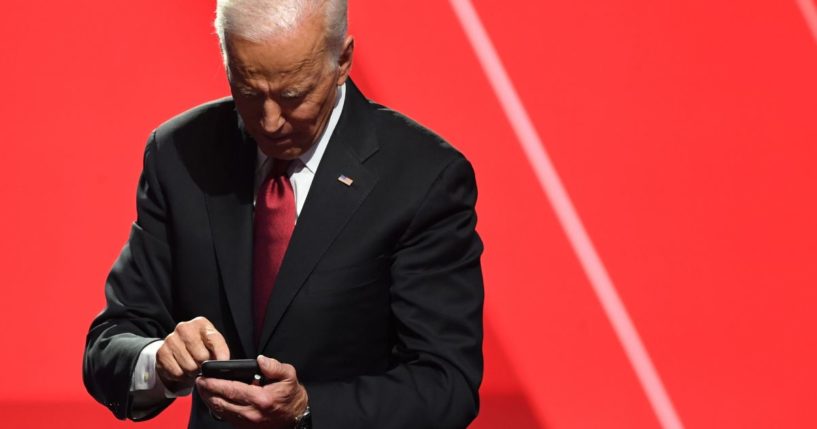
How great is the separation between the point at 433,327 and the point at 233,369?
30 centimetres

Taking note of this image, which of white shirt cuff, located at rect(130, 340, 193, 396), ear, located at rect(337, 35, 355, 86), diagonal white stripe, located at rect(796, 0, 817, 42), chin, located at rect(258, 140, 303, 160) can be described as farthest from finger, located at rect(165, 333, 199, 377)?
diagonal white stripe, located at rect(796, 0, 817, 42)

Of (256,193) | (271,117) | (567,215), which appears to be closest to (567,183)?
(567,215)

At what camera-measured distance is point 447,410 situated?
1884 millimetres

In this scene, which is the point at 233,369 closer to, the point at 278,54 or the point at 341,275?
the point at 341,275

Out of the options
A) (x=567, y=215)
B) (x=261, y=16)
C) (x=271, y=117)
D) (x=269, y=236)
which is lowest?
(x=567, y=215)

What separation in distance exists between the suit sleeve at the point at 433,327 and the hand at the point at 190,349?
5.9 inches

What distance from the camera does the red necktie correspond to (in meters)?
1.92

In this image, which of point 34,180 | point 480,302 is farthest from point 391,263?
point 34,180

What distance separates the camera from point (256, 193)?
1.97 m

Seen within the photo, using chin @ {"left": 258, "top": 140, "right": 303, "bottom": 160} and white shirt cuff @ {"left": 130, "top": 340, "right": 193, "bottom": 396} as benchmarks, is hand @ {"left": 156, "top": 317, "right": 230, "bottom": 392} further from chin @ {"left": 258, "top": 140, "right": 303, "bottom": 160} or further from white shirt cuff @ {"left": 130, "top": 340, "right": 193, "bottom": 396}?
chin @ {"left": 258, "top": 140, "right": 303, "bottom": 160}

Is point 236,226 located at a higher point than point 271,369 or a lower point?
higher

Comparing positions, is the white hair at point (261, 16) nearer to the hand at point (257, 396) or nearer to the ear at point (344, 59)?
the ear at point (344, 59)

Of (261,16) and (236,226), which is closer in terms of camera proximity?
(261,16)

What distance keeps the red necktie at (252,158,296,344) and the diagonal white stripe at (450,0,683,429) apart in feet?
4.90
